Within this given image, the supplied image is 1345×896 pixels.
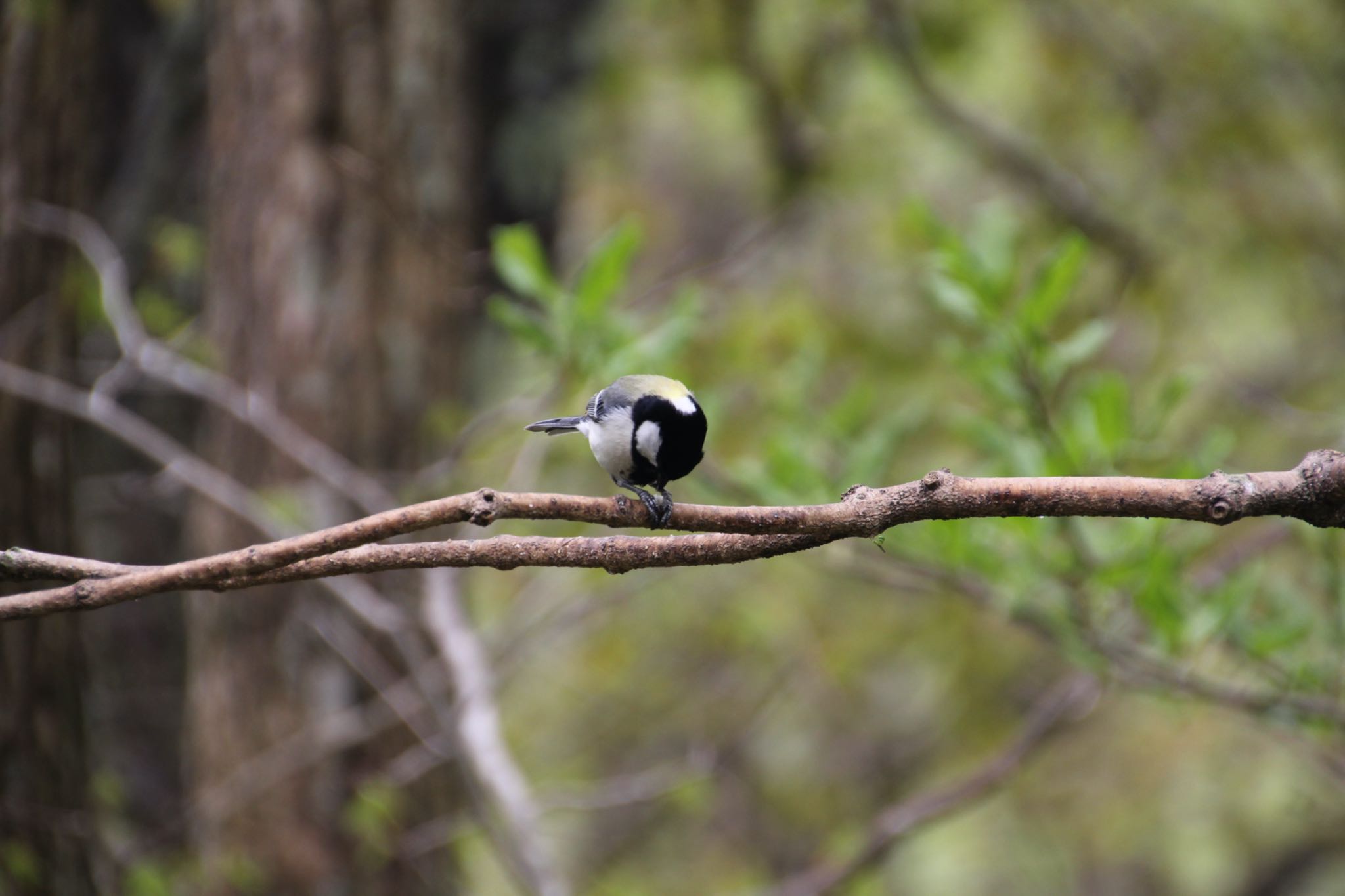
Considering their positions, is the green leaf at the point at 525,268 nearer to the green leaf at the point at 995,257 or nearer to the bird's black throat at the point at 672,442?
the bird's black throat at the point at 672,442

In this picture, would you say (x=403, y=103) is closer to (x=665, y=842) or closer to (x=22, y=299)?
(x=22, y=299)

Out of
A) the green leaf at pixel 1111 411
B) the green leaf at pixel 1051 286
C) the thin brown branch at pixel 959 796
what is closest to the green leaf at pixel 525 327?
the green leaf at pixel 1051 286

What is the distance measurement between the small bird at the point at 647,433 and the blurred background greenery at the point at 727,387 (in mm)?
377

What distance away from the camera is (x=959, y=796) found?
231 cm

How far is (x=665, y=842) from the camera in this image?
6000 mm

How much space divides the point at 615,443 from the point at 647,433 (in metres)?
0.08

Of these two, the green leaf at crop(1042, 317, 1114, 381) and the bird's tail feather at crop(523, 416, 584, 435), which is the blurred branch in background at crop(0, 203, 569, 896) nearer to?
the bird's tail feather at crop(523, 416, 584, 435)

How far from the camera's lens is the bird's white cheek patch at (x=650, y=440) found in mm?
1525

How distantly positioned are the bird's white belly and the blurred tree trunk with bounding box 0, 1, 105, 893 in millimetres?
1387

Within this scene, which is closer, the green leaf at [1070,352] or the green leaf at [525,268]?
the green leaf at [1070,352]

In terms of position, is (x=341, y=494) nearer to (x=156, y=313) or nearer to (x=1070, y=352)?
(x=156, y=313)

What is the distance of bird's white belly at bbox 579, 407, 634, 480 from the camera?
160 centimetres

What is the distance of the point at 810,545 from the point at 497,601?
14.7ft

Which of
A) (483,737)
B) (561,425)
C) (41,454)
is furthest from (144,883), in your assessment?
(561,425)
